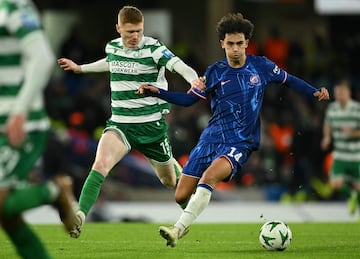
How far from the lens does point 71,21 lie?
83.0 feet

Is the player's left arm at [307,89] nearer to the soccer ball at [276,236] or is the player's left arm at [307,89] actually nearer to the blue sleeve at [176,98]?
the blue sleeve at [176,98]

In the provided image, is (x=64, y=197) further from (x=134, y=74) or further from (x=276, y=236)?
(x=134, y=74)

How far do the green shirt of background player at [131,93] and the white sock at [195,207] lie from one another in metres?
1.27

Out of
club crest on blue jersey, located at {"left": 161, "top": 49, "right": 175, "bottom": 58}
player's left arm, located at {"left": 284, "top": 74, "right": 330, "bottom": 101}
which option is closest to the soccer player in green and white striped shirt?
club crest on blue jersey, located at {"left": 161, "top": 49, "right": 175, "bottom": 58}

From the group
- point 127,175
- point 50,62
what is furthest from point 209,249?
point 127,175

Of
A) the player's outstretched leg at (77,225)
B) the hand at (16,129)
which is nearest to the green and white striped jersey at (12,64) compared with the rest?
the hand at (16,129)

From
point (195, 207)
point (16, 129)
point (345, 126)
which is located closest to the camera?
point (16, 129)

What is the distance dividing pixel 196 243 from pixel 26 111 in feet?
14.8

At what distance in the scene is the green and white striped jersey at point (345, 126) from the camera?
56.2ft

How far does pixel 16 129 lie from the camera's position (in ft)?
20.2

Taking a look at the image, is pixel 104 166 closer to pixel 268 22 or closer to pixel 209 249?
pixel 209 249

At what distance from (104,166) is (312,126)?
35.1 feet

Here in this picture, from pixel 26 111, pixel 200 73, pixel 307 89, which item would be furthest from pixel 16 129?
pixel 200 73

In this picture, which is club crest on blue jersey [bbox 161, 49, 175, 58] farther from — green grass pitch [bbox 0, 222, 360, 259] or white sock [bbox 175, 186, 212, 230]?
green grass pitch [bbox 0, 222, 360, 259]
